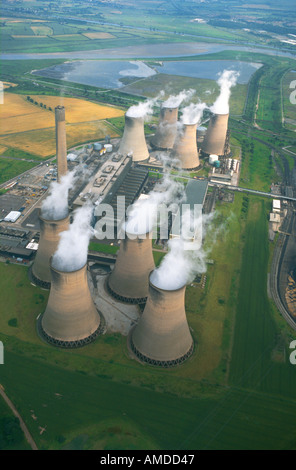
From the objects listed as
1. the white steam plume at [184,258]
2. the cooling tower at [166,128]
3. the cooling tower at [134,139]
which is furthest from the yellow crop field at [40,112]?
the white steam plume at [184,258]

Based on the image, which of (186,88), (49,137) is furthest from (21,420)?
(186,88)

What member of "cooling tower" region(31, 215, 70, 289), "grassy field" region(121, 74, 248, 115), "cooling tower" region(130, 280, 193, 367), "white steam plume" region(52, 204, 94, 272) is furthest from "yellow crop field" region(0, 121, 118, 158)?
"cooling tower" region(130, 280, 193, 367)

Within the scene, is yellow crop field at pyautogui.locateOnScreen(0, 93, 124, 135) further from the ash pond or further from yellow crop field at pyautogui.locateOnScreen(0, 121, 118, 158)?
the ash pond

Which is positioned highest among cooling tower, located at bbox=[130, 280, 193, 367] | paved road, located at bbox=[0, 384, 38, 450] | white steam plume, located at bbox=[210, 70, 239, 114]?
white steam plume, located at bbox=[210, 70, 239, 114]

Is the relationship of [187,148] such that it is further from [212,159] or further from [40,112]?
[40,112]

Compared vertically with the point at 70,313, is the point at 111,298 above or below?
below

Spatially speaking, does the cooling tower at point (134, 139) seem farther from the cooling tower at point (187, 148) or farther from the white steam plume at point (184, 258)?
the white steam plume at point (184, 258)

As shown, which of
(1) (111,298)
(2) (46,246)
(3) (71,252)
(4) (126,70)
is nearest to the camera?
(3) (71,252)
